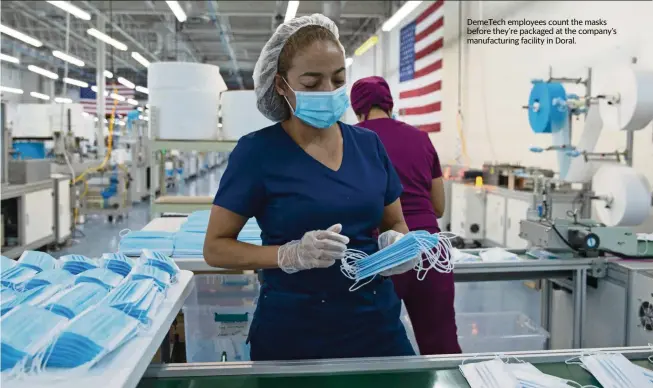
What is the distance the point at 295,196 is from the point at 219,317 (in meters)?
1.42

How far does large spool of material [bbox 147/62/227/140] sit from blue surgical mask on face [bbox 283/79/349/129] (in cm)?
222

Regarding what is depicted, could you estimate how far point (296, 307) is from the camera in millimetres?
1492

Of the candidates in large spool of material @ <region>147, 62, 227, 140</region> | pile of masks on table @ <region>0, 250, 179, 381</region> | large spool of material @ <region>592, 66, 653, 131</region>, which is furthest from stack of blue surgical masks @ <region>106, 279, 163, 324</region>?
large spool of material @ <region>592, 66, 653, 131</region>

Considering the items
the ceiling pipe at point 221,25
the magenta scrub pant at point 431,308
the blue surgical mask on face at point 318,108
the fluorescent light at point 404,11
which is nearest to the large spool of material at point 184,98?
the magenta scrub pant at point 431,308

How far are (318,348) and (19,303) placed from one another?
2.39ft

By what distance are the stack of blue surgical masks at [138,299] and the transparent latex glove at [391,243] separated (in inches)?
22.8

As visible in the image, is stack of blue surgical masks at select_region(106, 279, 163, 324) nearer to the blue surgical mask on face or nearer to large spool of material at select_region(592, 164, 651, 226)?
the blue surgical mask on face

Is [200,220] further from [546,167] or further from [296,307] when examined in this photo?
[546,167]

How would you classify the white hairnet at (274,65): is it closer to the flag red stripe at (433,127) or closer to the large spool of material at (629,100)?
the large spool of material at (629,100)

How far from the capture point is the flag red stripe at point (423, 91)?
9.36 meters

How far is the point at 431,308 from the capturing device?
2.39 metres

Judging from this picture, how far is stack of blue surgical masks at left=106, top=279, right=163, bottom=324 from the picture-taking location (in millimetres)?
1238

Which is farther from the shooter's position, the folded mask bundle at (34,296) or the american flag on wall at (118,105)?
the american flag on wall at (118,105)

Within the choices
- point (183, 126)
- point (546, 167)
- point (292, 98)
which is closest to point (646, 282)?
point (292, 98)
